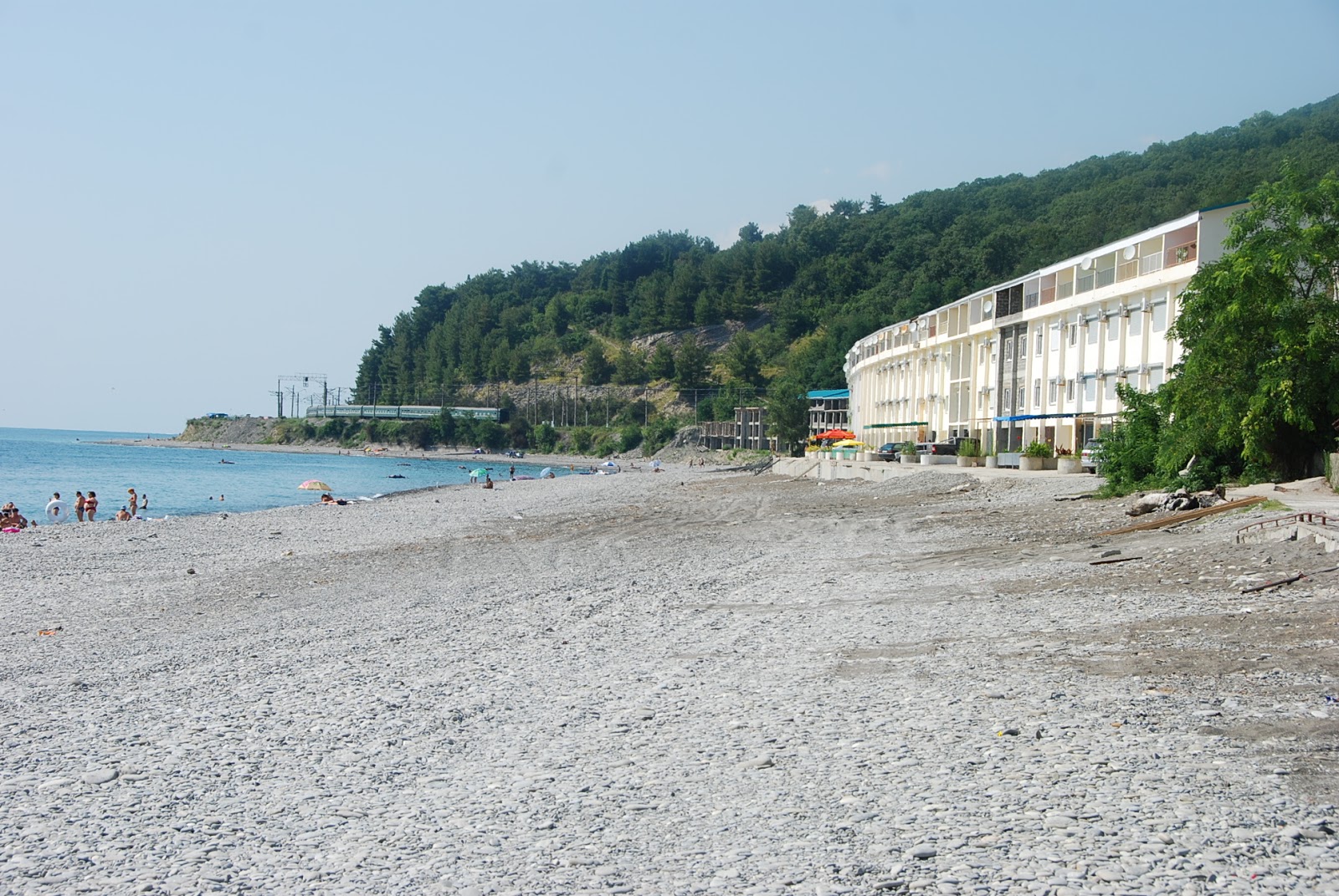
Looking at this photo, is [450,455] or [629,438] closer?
[629,438]

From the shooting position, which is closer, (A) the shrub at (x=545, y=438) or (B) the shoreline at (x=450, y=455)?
(B) the shoreline at (x=450, y=455)

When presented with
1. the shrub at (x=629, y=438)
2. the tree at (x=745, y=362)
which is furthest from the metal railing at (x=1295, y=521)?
Answer: the tree at (x=745, y=362)

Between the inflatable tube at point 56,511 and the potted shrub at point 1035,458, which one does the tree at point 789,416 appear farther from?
the inflatable tube at point 56,511

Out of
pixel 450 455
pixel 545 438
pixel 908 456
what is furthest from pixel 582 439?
pixel 908 456

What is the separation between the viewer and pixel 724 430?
133 meters

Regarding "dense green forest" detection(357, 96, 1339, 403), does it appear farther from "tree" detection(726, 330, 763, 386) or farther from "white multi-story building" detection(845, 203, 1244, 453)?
"white multi-story building" detection(845, 203, 1244, 453)

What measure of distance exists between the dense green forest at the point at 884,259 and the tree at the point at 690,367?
213 millimetres

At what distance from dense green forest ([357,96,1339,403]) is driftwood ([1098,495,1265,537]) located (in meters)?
81.4

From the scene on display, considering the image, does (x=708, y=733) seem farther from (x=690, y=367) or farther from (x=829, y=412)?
(x=690, y=367)

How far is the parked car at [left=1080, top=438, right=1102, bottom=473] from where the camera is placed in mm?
29388

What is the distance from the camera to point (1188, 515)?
16.7 meters

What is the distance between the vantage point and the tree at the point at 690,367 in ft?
522

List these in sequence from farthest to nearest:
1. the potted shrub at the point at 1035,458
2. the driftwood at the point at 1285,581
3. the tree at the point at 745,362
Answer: the tree at the point at 745,362
the potted shrub at the point at 1035,458
the driftwood at the point at 1285,581

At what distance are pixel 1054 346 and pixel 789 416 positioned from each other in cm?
4756
